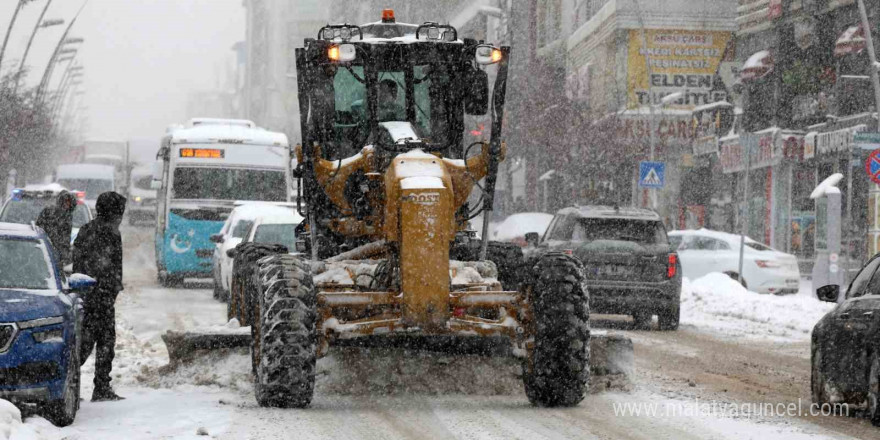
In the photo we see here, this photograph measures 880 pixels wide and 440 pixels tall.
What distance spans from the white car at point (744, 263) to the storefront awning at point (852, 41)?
668cm

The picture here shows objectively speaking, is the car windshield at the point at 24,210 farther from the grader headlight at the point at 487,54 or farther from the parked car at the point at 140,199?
the parked car at the point at 140,199

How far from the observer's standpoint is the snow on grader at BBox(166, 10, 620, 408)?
9641 mm

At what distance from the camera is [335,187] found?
10953mm

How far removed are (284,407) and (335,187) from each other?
1.93 meters

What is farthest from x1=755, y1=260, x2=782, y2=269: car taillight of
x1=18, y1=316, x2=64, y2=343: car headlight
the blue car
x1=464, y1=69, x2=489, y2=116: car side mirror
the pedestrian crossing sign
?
x1=18, y1=316, x2=64, y2=343: car headlight

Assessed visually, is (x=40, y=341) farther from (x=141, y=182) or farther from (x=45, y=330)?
(x=141, y=182)

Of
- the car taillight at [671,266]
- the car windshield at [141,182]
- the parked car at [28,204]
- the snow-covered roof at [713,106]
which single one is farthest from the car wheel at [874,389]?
the car windshield at [141,182]

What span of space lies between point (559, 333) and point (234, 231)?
13.3 metres

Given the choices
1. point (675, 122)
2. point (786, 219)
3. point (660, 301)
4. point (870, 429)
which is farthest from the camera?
point (675, 122)

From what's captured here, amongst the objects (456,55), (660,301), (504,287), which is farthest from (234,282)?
(660,301)

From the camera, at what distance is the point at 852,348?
33.3ft

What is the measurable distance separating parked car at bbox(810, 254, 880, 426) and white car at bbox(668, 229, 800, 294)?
57.1 ft

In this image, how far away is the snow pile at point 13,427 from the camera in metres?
7.95

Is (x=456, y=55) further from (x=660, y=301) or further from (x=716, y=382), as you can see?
(x=660, y=301)
